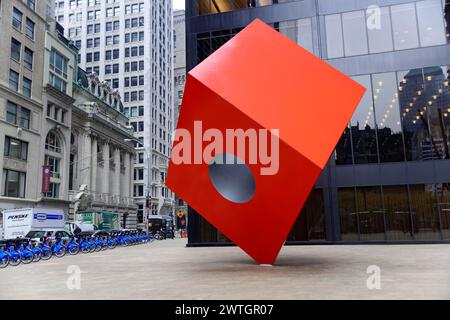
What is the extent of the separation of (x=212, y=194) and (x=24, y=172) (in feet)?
96.6

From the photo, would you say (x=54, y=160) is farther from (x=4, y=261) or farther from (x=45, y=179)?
(x=4, y=261)

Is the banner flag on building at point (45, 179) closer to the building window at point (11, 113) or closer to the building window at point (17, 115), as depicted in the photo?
the building window at point (17, 115)

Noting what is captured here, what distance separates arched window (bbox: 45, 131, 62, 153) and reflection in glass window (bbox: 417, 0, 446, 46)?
112 ft

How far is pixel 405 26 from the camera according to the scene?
2342cm

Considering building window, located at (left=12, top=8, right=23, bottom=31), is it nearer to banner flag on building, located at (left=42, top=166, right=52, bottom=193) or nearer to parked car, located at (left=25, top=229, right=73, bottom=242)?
banner flag on building, located at (left=42, top=166, right=52, bottom=193)

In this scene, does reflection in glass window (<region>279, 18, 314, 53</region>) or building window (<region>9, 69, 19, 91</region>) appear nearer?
reflection in glass window (<region>279, 18, 314, 53</region>)

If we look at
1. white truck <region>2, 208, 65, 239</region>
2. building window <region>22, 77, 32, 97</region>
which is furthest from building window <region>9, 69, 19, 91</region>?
white truck <region>2, 208, 65, 239</region>

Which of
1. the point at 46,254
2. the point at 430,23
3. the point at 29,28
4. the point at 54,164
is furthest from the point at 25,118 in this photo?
the point at 430,23

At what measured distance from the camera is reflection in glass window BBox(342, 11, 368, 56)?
78.7ft

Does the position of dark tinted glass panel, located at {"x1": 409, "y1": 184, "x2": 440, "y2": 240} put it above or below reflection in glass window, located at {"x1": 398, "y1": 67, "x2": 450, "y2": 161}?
below

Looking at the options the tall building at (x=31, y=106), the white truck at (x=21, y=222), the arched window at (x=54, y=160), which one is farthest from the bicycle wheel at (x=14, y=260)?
the arched window at (x=54, y=160)

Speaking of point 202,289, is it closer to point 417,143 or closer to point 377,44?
point 417,143
